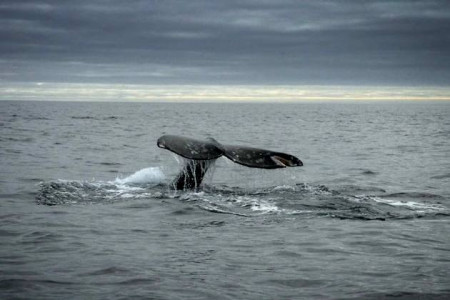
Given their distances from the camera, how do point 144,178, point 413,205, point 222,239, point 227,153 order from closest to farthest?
point 222,239 → point 227,153 → point 413,205 → point 144,178

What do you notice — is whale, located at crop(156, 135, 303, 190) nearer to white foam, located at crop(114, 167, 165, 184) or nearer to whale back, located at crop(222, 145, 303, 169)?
whale back, located at crop(222, 145, 303, 169)

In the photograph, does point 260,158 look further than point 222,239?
Yes

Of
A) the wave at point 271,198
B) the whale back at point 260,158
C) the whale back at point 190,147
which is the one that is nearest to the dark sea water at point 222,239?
the wave at point 271,198

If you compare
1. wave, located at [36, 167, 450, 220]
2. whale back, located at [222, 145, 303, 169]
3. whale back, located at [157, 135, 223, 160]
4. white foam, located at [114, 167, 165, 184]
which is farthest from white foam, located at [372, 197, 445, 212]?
white foam, located at [114, 167, 165, 184]

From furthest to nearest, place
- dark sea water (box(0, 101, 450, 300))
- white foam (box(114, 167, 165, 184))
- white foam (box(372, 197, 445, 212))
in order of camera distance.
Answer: white foam (box(114, 167, 165, 184))
white foam (box(372, 197, 445, 212))
dark sea water (box(0, 101, 450, 300))

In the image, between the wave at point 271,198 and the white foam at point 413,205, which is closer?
the wave at point 271,198

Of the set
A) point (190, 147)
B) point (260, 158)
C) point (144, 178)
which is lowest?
point (144, 178)

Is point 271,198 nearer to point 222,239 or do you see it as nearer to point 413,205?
point 413,205

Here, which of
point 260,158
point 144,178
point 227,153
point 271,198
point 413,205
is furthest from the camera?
point 144,178

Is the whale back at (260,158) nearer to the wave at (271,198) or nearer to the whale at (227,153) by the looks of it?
the whale at (227,153)

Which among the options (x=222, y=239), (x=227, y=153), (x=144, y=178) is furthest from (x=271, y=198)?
(x=144, y=178)

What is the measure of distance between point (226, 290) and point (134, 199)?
554 cm

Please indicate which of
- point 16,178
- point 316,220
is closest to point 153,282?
point 316,220

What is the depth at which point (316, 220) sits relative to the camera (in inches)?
386
